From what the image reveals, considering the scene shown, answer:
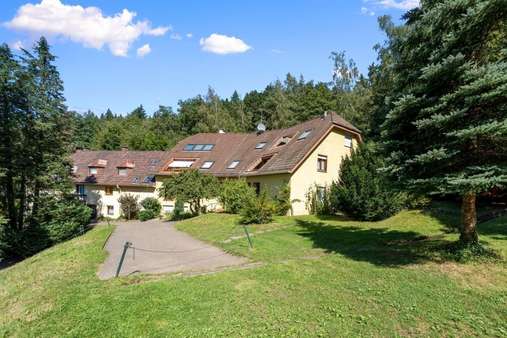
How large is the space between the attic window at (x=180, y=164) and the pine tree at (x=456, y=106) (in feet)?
78.5

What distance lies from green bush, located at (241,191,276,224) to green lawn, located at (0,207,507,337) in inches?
254

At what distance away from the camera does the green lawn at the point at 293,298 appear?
593cm

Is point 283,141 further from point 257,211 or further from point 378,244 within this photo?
point 378,244

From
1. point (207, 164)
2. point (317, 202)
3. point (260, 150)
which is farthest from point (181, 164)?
point (317, 202)

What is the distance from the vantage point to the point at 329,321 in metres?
6.04

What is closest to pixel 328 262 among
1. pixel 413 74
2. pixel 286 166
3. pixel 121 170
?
pixel 413 74

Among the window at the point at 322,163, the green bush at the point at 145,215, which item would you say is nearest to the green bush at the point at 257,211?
the window at the point at 322,163

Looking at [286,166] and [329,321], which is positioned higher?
[286,166]

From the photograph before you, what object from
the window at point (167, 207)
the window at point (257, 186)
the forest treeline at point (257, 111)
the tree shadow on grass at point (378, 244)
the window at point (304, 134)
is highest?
the forest treeline at point (257, 111)

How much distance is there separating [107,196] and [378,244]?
3090 centimetres

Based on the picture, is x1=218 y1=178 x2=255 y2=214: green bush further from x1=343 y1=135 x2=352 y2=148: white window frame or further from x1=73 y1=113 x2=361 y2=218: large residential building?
x1=343 y1=135 x2=352 y2=148: white window frame

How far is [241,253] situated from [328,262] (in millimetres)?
3365

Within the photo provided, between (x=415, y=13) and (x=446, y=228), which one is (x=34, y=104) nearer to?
(x=415, y=13)

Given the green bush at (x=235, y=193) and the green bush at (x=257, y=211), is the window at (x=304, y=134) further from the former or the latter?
the green bush at (x=257, y=211)
